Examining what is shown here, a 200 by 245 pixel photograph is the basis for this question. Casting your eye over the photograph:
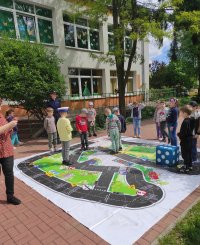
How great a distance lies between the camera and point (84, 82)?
58.0 feet

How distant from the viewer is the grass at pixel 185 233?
9.92 feet

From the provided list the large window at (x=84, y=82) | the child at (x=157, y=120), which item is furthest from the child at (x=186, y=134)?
the large window at (x=84, y=82)

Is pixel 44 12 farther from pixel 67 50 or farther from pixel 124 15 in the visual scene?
pixel 124 15

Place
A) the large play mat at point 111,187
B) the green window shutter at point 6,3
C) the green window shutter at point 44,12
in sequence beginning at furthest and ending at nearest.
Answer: the green window shutter at point 44,12 < the green window shutter at point 6,3 < the large play mat at point 111,187

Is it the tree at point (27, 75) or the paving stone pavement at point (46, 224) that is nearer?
the paving stone pavement at point (46, 224)

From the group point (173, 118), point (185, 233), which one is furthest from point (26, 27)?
point (185, 233)

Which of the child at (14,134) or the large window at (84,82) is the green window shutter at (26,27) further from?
the child at (14,134)

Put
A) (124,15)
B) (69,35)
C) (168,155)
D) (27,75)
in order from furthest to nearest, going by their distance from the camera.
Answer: (69,35), (124,15), (27,75), (168,155)

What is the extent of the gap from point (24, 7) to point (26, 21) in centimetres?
82

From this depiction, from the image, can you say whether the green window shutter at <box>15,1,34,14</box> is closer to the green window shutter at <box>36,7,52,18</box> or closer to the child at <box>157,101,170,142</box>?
the green window shutter at <box>36,7,52,18</box>

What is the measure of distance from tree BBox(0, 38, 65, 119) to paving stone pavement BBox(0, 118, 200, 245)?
17.8 ft

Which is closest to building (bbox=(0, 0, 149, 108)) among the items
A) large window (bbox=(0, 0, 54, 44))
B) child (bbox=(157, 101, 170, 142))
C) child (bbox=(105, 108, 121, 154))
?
large window (bbox=(0, 0, 54, 44))

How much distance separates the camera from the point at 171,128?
6.91m

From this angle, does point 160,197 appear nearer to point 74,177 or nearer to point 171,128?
point 74,177
